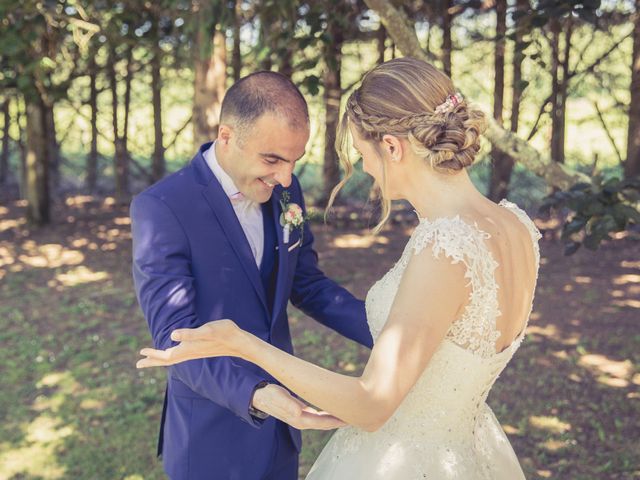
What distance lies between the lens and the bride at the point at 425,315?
1.82 metres

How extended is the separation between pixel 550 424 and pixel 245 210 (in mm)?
3044

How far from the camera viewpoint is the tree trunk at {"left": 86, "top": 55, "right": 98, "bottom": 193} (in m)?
11.7

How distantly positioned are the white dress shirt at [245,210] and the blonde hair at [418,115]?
2.37 ft

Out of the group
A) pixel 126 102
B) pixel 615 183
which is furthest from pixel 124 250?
pixel 615 183

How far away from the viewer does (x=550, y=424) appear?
16.1ft

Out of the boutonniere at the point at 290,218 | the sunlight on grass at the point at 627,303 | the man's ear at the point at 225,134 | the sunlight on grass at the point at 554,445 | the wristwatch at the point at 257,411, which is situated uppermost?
the man's ear at the point at 225,134

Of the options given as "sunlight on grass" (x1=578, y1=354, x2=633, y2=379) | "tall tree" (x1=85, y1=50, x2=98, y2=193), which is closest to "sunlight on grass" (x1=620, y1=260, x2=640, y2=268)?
"sunlight on grass" (x1=578, y1=354, x2=633, y2=379)

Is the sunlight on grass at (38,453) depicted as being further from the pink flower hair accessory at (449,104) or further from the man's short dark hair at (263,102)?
the pink flower hair accessory at (449,104)

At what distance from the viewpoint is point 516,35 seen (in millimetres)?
5066

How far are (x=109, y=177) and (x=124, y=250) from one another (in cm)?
588

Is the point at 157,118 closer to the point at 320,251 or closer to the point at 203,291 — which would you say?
the point at 320,251

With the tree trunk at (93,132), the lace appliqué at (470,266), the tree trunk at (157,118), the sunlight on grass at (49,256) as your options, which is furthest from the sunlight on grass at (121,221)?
the lace appliqué at (470,266)

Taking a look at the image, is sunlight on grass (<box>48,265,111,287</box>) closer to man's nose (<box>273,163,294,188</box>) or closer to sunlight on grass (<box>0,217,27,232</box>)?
sunlight on grass (<box>0,217,27,232</box>)

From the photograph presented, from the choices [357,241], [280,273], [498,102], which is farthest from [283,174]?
[498,102]
